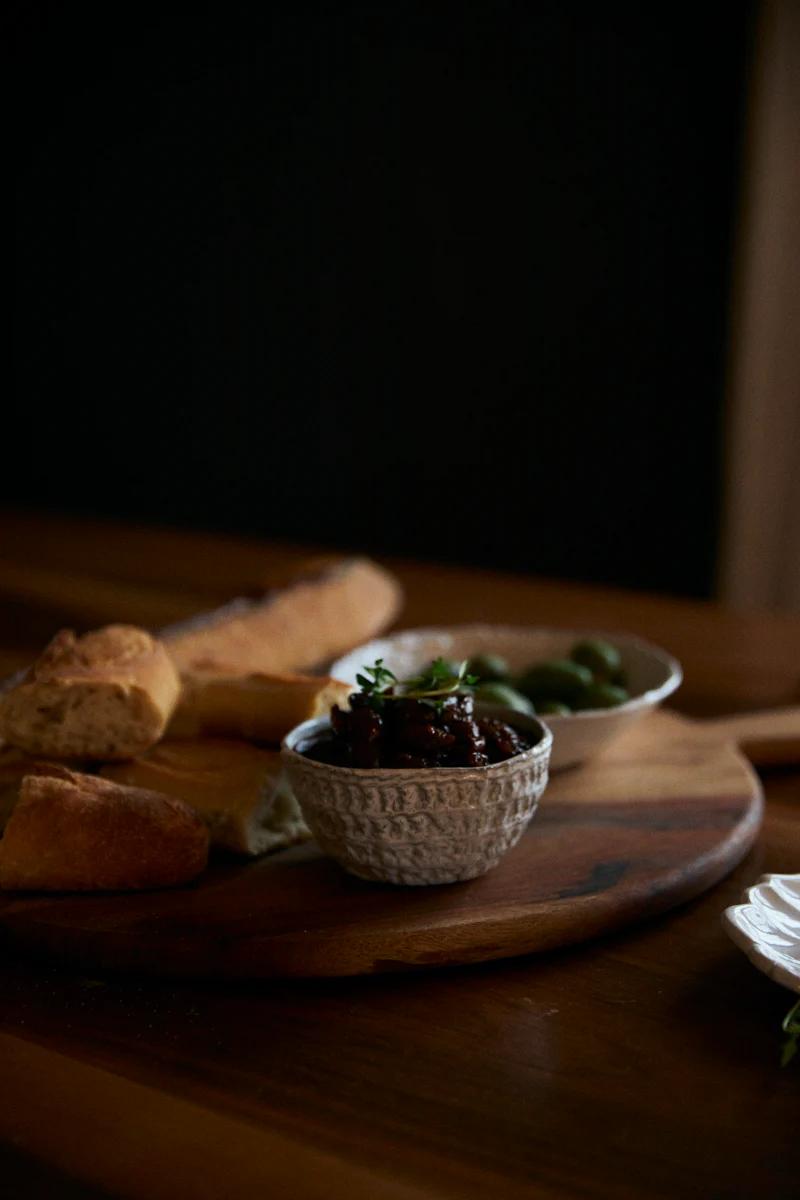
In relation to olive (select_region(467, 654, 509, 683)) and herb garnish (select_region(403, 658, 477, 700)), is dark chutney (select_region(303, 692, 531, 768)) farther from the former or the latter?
olive (select_region(467, 654, 509, 683))

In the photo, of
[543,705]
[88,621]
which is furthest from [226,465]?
[543,705]

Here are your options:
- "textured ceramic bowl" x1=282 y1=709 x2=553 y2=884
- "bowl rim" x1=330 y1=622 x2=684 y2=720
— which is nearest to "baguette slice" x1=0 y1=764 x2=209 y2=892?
"textured ceramic bowl" x1=282 y1=709 x2=553 y2=884

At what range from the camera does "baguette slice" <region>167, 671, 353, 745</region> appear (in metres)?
1.42

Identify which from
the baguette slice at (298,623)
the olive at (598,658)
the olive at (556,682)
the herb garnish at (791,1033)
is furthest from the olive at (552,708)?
the herb garnish at (791,1033)

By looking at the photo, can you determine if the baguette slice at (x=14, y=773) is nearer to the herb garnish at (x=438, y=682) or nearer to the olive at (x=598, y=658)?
the herb garnish at (x=438, y=682)

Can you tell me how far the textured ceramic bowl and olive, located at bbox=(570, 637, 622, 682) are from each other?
0.49 m

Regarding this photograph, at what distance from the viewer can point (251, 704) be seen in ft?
4.72

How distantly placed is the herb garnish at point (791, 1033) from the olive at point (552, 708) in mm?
530

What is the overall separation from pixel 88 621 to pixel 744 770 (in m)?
1.30

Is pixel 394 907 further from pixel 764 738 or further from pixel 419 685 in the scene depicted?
pixel 764 738

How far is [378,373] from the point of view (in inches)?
201

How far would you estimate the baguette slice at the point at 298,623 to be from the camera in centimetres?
194

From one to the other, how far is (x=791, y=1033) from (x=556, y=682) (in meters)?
0.69

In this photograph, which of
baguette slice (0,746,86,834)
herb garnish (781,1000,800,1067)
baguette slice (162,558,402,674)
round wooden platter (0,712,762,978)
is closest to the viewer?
herb garnish (781,1000,800,1067)
